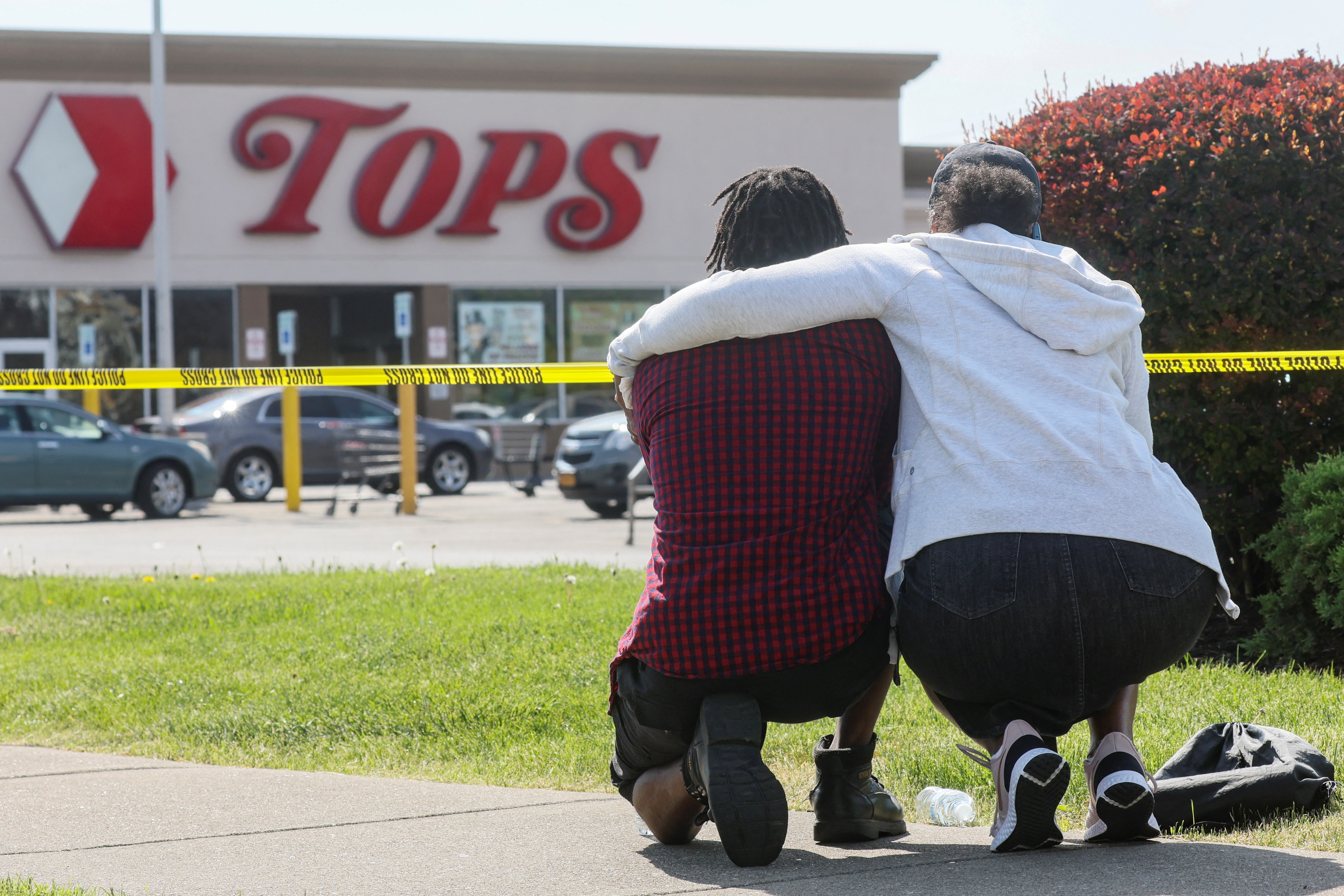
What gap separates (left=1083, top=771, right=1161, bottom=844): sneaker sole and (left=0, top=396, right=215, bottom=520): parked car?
1355cm

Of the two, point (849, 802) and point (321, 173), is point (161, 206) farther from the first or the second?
point (849, 802)

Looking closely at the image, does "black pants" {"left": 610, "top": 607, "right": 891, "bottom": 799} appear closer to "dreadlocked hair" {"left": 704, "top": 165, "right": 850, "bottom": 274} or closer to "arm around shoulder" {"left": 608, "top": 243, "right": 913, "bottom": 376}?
"arm around shoulder" {"left": 608, "top": 243, "right": 913, "bottom": 376}

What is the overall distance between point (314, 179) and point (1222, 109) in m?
20.0

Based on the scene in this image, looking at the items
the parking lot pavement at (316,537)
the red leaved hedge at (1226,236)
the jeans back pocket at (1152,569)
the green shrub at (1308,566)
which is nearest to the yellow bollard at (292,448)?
the parking lot pavement at (316,537)

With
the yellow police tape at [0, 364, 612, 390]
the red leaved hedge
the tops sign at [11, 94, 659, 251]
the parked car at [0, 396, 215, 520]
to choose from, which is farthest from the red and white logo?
the red leaved hedge

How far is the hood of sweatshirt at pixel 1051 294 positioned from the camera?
2.92 m

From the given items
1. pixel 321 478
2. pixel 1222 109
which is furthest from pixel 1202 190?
pixel 321 478

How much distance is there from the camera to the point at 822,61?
2559 centimetres

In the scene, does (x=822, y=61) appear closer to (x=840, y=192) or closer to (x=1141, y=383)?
(x=840, y=192)

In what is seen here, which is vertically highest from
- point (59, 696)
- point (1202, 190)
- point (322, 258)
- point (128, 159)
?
point (128, 159)

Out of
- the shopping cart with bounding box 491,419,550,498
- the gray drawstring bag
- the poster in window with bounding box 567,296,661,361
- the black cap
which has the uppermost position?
the poster in window with bounding box 567,296,661,361

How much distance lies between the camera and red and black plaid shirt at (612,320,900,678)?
291cm

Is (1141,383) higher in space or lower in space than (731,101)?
lower

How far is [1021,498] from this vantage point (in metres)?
2.81
